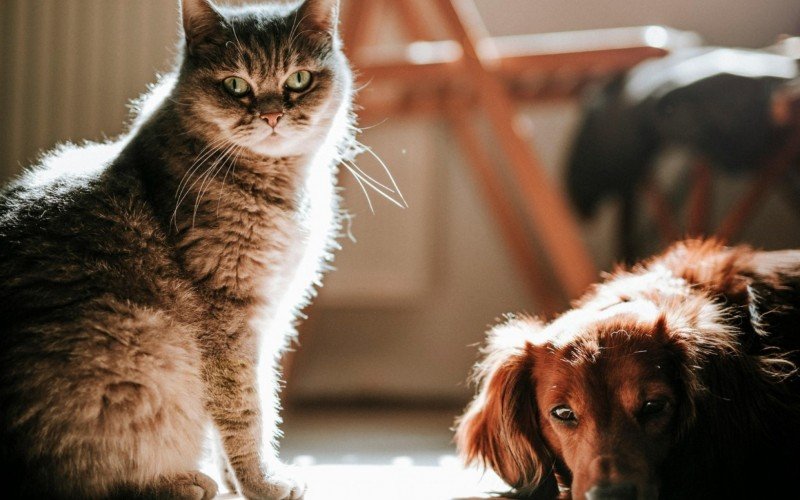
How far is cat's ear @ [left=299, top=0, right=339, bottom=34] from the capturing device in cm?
121

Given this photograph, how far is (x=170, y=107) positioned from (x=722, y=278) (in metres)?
0.89

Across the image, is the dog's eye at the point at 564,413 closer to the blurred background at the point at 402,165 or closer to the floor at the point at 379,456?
the floor at the point at 379,456

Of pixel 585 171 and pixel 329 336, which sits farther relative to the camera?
pixel 329 336

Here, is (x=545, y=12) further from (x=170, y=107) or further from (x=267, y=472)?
(x=267, y=472)

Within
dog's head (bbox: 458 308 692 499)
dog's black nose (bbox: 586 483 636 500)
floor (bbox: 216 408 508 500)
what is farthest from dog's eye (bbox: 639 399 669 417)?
floor (bbox: 216 408 508 500)

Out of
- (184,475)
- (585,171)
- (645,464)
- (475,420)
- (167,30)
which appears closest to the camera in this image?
(645,464)

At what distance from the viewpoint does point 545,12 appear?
270cm

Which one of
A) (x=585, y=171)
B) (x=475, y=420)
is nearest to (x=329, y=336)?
(x=585, y=171)

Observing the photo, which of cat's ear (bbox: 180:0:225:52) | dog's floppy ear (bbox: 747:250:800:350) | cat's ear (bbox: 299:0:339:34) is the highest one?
cat's ear (bbox: 299:0:339:34)

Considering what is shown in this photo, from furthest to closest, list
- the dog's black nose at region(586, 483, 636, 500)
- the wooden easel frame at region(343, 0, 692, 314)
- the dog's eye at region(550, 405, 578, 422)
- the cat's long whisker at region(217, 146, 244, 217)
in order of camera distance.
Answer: the wooden easel frame at region(343, 0, 692, 314), the cat's long whisker at region(217, 146, 244, 217), the dog's eye at region(550, 405, 578, 422), the dog's black nose at region(586, 483, 636, 500)

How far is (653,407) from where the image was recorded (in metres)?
0.94

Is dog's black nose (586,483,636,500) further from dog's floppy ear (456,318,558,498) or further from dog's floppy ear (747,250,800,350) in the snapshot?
dog's floppy ear (747,250,800,350)

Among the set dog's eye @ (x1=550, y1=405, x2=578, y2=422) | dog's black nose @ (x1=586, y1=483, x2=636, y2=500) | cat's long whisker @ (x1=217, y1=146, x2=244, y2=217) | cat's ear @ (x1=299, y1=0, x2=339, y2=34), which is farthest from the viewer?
cat's ear @ (x1=299, y1=0, x2=339, y2=34)

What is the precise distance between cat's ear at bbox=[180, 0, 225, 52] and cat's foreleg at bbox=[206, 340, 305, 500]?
1.60 ft
